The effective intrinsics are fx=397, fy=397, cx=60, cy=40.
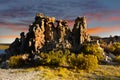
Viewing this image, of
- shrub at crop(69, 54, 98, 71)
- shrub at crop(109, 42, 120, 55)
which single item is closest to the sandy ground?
shrub at crop(69, 54, 98, 71)

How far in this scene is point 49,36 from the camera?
113 metres

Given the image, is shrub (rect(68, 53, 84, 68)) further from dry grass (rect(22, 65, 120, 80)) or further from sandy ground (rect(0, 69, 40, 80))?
sandy ground (rect(0, 69, 40, 80))

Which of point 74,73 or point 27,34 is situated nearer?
point 74,73

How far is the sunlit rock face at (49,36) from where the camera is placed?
10988cm

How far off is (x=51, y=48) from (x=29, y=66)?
15.7 m

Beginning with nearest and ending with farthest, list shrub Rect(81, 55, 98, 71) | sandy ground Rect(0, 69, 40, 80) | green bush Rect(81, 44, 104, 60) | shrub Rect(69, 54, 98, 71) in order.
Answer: sandy ground Rect(0, 69, 40, 80), shrub Rect(81, 55, 98, 71), shrub Rect(69, 54, 98, 71), green bush Rect(81, 44, 104, 60)

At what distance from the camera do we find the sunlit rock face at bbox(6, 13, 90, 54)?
109875 millimetres

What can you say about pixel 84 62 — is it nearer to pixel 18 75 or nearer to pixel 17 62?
pixel 17 62

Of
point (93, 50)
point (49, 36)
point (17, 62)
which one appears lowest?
point (17, 62)

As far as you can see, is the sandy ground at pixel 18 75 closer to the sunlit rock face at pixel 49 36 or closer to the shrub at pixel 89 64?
the shrub at pixel 89 64

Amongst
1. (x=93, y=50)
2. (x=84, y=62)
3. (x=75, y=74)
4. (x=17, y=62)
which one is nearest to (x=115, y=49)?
(x=93, y=50)

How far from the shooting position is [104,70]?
304 feet

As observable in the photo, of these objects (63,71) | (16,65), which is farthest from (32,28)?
(63,71)

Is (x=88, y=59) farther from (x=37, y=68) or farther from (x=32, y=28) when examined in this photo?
(x=32, y=28)
